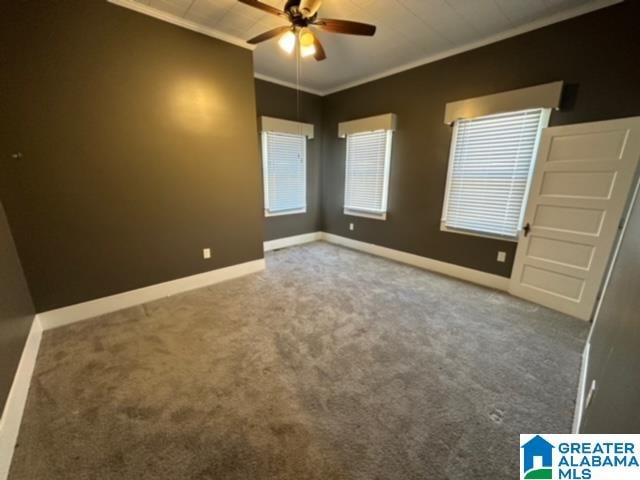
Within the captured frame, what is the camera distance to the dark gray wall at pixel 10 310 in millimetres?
1458

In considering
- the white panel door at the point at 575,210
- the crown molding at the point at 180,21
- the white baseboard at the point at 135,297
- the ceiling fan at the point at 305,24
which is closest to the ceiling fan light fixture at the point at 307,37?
the ceiling fan at the point at 305,24

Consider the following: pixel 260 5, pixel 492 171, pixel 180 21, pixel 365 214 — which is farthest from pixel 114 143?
pixel 492 171

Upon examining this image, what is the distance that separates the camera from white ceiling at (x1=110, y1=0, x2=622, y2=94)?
7.48ft

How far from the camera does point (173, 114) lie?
265 cm

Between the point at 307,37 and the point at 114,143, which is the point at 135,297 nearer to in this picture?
the point at 114,143

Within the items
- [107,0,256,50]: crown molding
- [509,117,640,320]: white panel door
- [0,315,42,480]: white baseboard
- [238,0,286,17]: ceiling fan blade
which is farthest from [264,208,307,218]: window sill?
[509,117,640,320]: white panel door

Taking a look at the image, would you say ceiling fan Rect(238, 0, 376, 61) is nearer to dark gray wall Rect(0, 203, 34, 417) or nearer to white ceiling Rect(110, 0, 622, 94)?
white ceiling Rect(110, 0, 622, 94)

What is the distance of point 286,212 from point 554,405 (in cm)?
406

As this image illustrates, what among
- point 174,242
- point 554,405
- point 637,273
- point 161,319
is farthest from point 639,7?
point 161,319

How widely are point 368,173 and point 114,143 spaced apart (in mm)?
3373

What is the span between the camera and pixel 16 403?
1.43m

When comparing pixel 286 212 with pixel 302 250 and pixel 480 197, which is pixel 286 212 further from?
pixel 480 197

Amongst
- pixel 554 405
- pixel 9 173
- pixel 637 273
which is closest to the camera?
pixel 637 273

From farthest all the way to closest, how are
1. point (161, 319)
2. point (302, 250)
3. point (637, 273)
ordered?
point (302, 250), point (161, 319), point (637, 273)
